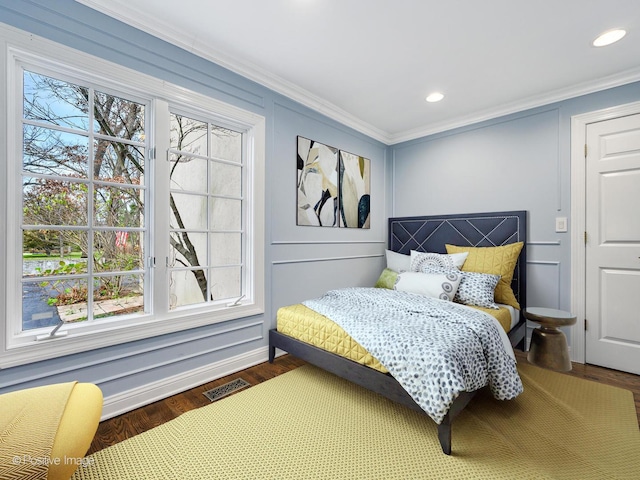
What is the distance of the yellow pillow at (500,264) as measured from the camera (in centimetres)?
281

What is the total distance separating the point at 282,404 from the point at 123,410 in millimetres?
993

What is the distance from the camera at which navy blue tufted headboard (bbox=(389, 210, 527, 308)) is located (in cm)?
297

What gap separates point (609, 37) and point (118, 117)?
3401 millimetres

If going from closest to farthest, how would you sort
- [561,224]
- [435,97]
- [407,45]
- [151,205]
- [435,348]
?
[435,348] < [151,205] < [407,45] < [561,224] < [435,97]

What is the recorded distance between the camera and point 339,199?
3.37 m

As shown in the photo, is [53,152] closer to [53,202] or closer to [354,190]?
[53,202]

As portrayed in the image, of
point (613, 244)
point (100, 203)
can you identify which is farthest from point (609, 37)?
point (100, 203)

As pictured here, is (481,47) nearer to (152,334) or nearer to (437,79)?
(437,79)

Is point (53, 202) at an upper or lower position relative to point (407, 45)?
lower

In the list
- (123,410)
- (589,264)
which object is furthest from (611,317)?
(123,410)

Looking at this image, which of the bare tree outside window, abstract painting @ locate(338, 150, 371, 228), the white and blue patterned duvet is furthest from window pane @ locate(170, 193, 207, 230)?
abstract painting @ locate(338, 150, 371, 228)

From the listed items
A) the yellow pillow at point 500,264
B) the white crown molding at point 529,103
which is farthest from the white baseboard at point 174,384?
the white crown molding at point 529,103

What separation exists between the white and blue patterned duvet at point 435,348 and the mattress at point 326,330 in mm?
64

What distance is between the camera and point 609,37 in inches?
80.2
